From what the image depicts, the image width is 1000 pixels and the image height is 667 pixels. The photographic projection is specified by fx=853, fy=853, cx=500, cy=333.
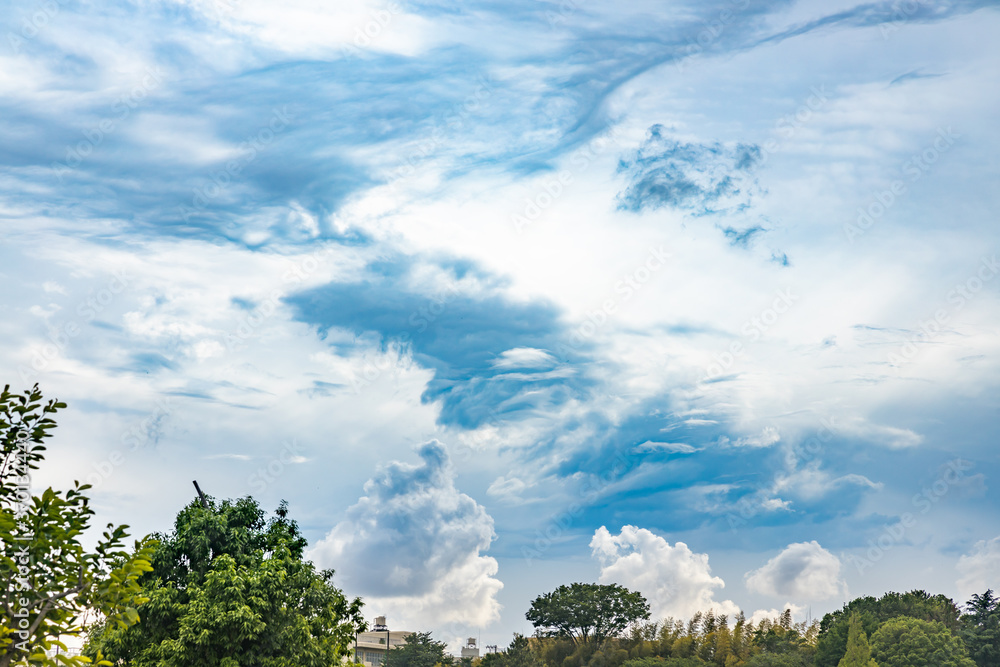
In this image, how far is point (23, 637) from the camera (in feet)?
20.3

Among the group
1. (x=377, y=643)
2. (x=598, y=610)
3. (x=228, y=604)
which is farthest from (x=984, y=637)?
(x=377, y=643)

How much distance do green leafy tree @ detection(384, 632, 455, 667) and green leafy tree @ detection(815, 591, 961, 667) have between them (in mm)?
31060

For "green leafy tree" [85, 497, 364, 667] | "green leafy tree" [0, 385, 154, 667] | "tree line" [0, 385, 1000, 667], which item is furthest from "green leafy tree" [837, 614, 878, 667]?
"green leafy tree" [0, 385, 154, 667]

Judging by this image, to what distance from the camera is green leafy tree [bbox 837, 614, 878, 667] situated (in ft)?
140

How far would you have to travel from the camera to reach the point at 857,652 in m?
43.5

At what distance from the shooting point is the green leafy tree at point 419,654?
70938 millimetres

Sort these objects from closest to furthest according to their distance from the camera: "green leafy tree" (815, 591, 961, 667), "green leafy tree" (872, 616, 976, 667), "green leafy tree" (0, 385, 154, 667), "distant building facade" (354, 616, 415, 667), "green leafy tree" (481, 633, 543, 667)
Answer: "green leafy tree" (0, 385, 154, 667) < "green leafy tree" (872, 616, 976, 667) < "green leafy tree" (815, 591, 961, 667) < "green leafy tree" (481, 633, 543, 667) < "distant building facade" (354, 616, 415, 667)

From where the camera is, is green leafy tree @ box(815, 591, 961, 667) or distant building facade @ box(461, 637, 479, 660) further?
distant building facade @ box(461, 637, 479, 660)

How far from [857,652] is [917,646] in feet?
10.6

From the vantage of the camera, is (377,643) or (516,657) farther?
(377,643)

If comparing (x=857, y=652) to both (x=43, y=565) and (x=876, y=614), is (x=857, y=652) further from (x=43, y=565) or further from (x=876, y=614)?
(x=43, y=565)

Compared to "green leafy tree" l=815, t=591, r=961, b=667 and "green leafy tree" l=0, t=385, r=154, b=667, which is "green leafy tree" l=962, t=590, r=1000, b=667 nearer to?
"green leafy tree" l=815, t=591, r=961, b=667

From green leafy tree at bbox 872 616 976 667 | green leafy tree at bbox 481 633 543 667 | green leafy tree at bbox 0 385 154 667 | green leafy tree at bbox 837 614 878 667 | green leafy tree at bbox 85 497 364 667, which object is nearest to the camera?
green leafy tree at bbox 0 385 154 667

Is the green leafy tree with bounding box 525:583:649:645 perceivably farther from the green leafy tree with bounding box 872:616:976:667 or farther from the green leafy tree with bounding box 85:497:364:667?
the green leafy tree with bounding box 85:497:364:667
